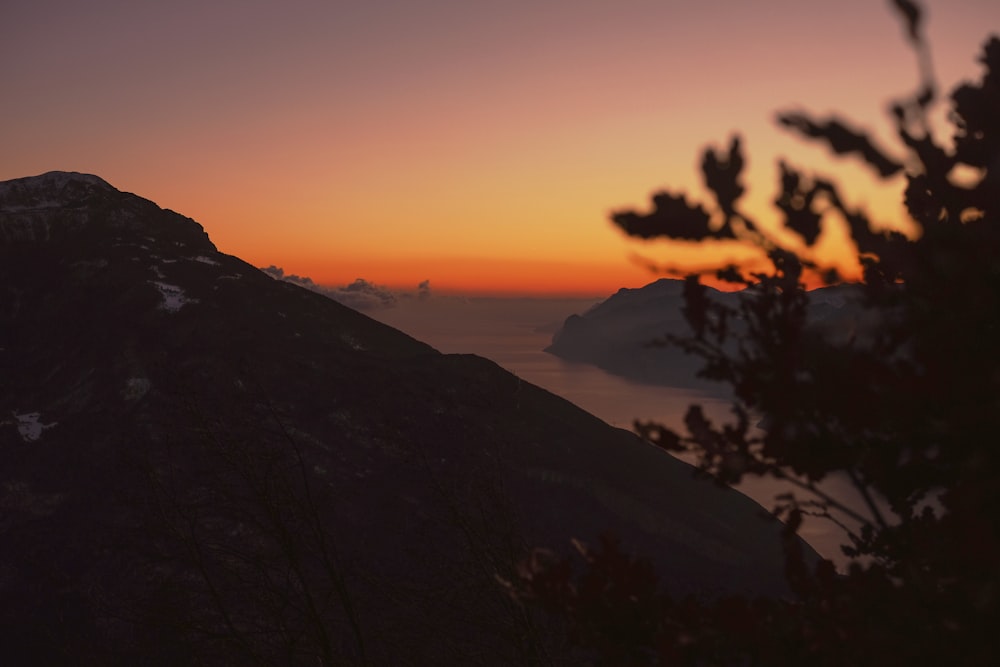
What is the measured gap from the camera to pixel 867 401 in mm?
3029

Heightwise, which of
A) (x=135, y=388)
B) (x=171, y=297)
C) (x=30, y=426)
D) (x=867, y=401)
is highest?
(x=867, y=401)

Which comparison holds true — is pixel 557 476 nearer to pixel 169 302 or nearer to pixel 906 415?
pixel 169 302

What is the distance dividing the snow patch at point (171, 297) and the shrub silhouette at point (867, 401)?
101m

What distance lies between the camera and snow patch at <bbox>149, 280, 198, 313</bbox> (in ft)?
311

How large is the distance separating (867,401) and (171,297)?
106432 millimetres

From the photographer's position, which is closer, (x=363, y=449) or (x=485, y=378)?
(x=363, y=449)

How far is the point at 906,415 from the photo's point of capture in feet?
10.1

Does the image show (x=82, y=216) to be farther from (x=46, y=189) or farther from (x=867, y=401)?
(x=867, y=401)

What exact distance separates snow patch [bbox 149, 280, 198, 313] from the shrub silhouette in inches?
3986

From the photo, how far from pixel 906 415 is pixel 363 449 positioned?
7592 centimetres

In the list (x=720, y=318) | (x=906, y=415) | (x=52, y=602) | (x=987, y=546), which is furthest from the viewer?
(x=52, y=602)

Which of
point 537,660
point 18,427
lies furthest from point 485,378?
point 537,660

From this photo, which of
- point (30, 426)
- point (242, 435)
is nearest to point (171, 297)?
point (30, 426)

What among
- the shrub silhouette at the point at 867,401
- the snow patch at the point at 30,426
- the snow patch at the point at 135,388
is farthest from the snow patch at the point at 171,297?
the shrub silhouette at the point at 867,401
